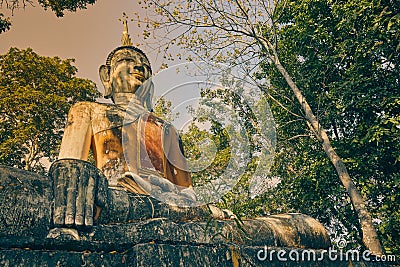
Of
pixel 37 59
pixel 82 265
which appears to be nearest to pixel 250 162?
pixel 37 59

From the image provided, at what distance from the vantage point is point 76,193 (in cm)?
290

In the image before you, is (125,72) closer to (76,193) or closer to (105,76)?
(105,76)

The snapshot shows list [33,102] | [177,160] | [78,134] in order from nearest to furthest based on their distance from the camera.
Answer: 1. [78,134]
2. [177,160]
3. [33,102]

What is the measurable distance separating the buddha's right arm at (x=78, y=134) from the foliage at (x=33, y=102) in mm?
8017

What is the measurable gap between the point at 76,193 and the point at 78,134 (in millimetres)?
1960

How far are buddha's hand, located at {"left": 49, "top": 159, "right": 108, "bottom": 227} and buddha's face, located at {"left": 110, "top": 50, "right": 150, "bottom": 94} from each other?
2.69 m

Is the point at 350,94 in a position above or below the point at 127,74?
above

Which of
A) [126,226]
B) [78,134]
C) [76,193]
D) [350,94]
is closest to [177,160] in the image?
[78,134]

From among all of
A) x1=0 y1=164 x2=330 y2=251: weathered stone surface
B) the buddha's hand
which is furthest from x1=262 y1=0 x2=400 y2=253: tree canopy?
the buddha's hand

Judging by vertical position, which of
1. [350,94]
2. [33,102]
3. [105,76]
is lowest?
[105,76]

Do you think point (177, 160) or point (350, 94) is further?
point (350, 94)

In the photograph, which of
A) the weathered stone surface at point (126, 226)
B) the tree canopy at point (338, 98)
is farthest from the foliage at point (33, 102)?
the weathered stone surface at point (126, 226)

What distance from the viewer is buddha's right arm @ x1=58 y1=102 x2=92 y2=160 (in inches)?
181

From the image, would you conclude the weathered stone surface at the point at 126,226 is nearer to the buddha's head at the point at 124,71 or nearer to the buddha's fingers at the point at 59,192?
the buddha's fingers at the point at 59,192
